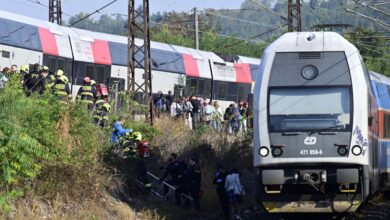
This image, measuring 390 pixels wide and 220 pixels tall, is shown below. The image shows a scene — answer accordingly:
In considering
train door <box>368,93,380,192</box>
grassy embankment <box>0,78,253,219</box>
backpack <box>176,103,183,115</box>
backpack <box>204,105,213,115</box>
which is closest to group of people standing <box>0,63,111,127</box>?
grassy embankment <box>0,78,253,219</box>

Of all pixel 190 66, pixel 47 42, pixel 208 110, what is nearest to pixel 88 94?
pixel 208 110

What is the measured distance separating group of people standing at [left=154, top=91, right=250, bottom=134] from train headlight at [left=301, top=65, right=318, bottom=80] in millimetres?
11245

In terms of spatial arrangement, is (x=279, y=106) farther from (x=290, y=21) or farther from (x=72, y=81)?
(x=290, y=21)

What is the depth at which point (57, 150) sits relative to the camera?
17875 mm

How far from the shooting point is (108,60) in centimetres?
3522

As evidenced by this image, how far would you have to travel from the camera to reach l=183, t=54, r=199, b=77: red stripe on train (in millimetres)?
40875

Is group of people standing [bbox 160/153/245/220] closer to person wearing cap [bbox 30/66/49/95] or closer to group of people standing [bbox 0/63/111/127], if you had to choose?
group of people standing [bbox 0/63/111/127]

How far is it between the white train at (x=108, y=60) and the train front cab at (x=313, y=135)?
49.3 feet

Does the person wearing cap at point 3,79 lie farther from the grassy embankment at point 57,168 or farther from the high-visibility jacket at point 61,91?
the high-visibility jacket at point 61,91

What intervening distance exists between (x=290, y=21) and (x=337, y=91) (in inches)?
805

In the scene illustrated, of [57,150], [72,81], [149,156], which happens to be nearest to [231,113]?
[72,81]

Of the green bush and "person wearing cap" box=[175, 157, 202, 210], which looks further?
"person wearing cap" box=[175, 157, 202, 210]

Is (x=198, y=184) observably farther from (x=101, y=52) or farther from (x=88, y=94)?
(x=101, y=52)

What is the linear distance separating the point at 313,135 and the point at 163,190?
21.9 ft
